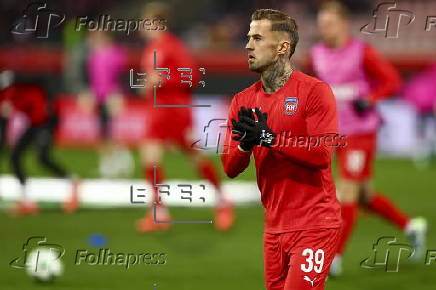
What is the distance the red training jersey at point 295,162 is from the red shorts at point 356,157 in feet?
10.2

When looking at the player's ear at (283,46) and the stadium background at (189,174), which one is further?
the stadium background at (189,174)

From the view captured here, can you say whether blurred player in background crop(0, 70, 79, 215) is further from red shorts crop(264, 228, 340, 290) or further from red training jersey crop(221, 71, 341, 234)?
red shorts crop(264, 228, 340, 290)

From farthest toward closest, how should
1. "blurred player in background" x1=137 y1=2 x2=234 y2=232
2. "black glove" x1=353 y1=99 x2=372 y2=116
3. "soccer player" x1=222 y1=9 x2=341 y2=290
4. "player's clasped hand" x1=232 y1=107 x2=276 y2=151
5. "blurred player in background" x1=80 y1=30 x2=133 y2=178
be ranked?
"blurred player in background" x1=80 y1=30 x2=133 y2=178 < "blurred player in background" x1=137 y1=2 x2=234 y2=232 < "black glove" x1=353 y1=99 x2=372 y2=116 < "soccer player" x1=222 y1=9 x2=341 y2=290 < "player's clasped hand" x1=232 y1=107 x2=276 y2=151

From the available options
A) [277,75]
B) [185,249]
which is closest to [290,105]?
[277,75]

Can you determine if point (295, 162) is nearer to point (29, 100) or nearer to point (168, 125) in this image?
point (168, 125)

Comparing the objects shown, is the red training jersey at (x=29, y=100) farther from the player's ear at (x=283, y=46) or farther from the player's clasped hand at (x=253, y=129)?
the player's clasped hand at (x=253, y=129)

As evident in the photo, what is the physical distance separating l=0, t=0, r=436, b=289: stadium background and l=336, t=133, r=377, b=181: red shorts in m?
0.99

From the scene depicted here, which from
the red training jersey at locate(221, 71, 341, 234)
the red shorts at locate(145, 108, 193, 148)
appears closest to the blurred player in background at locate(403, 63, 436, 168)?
the red shorts at locate(145, 108, 193, 148)

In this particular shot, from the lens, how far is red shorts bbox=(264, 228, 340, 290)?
16.5ft

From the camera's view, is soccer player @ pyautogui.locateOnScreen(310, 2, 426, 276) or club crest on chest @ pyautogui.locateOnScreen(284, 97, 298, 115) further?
soccer player @ pyautogui.locateOnScreen(310, 2, 426, 276)

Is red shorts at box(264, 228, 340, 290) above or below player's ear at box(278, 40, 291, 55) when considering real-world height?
below

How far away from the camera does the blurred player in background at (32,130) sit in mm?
11719

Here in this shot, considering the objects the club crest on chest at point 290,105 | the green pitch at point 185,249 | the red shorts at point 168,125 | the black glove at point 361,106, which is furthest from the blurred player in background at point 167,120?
the club crest on chest at point 290,105

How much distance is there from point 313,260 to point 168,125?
5.78 m
